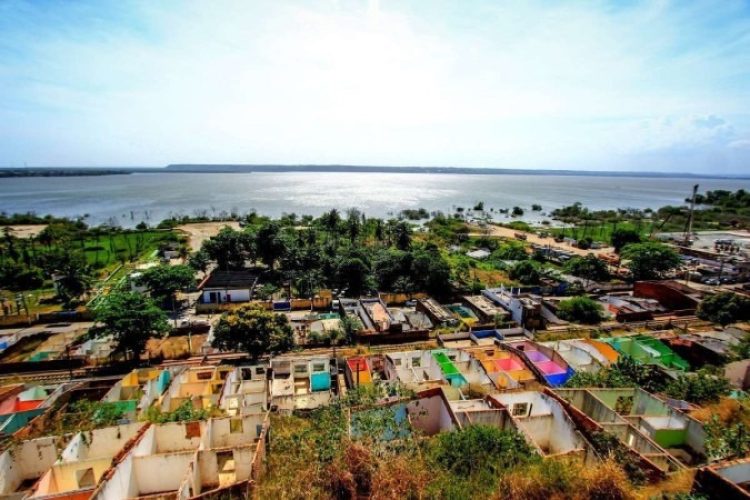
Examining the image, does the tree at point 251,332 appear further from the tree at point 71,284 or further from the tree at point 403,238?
Answer: the tree at point 403,238

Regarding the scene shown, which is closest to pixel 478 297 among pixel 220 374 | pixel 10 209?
pixel 220 374

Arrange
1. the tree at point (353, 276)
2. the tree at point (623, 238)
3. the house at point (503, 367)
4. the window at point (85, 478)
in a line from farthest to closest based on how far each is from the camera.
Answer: the tree at point (623, 238)
the tree at point (353, 276)
the house at point (503, 367)
the window at point (85, 478)

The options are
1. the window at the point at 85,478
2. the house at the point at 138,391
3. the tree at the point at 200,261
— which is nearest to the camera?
the window at the point at 85,478

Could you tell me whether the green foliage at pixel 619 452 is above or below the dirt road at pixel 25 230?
above

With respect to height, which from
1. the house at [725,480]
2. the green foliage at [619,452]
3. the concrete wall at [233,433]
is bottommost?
the concrete wall at [233,433]

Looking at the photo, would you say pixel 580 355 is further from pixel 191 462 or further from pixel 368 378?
pixel 191 462

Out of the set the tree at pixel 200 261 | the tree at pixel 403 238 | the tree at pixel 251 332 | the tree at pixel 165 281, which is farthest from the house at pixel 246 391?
the tree at pixel 403 238

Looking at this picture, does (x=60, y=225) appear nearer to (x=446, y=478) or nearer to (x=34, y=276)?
(x=34, y=276)
